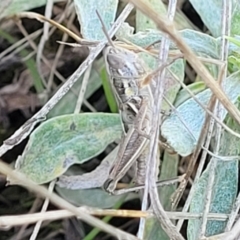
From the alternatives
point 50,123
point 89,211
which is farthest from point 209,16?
point 89,211

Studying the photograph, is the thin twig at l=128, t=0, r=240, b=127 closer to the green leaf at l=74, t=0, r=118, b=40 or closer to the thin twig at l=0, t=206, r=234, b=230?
the thin twig at l=0, t=206, r=234, b=230

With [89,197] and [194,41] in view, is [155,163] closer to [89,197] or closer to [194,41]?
[194,41]

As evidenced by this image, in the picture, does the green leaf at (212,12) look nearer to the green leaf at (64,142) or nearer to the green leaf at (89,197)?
the green leaf at (64,142)

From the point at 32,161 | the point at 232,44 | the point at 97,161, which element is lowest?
the point at 97,161

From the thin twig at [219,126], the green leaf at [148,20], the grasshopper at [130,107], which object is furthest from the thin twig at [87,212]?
the green leaf at [148,20]

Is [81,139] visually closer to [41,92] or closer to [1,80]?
[41,92]
